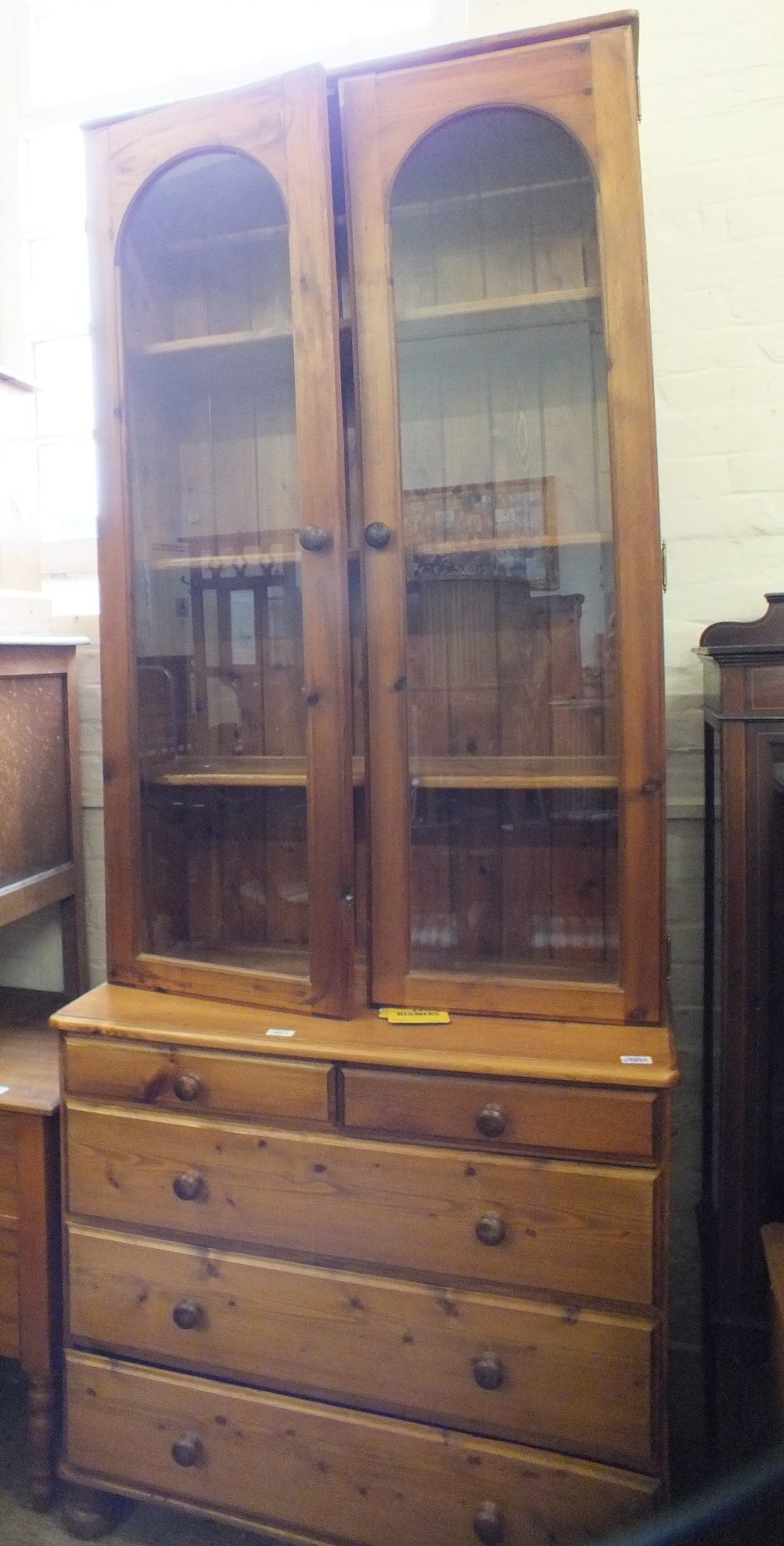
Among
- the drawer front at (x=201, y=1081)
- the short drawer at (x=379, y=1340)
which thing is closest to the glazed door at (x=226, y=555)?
the drawer front at (x=201, y=1081)

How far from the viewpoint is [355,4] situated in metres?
1.85

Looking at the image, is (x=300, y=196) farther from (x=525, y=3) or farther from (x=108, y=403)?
(x=525, y=3)

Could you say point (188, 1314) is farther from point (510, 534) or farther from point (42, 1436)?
point (510, 534)

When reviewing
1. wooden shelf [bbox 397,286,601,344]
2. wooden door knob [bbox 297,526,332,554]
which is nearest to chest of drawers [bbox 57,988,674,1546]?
wooden door knob [bbox 297,526,332,554]

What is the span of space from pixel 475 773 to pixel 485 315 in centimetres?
64

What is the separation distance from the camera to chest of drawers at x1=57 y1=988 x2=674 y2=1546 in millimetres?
1165

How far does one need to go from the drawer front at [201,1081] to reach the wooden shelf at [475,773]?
0.39 metres

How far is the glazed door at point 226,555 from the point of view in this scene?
1.28m

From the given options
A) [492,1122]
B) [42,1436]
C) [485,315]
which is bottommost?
[42,1436]

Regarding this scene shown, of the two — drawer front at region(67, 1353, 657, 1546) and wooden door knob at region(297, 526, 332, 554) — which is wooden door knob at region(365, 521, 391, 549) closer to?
wooden door knob at region(297, 526, 332, 554)

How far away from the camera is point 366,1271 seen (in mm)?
1246

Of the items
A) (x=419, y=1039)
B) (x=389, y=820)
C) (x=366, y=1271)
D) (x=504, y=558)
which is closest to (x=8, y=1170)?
(x=366, y=1271)

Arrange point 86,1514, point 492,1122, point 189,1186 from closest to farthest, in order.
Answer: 1. point 492,1122
2. point 189,1186
3. point 86,1514

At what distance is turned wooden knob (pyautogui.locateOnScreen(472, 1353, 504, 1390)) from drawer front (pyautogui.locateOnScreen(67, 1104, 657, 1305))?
96mm
